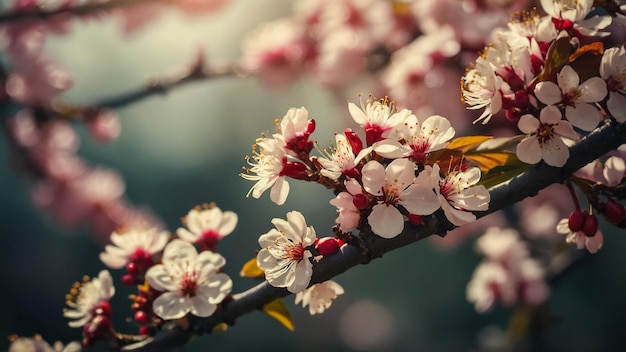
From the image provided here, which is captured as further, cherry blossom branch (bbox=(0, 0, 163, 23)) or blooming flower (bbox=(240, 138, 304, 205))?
cherry blossom branch (bbox=(0, 0, 163, 23))

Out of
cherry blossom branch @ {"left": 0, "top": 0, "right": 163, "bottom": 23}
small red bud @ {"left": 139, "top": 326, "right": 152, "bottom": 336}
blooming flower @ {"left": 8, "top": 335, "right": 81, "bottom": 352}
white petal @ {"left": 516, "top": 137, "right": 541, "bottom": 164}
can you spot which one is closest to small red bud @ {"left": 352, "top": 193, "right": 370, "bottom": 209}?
white petal @ {"left": 516, "top": 137, "right": 541, "bottom": 164}

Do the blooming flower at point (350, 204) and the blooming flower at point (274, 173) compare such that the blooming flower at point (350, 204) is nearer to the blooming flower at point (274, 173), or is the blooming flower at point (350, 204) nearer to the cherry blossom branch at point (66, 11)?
the blooming flower at point (274, 173)

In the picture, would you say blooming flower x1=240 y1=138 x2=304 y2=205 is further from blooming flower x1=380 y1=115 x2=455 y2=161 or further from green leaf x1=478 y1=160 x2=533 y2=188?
green leaf x1=478 y1=160 x2=533 y2=188

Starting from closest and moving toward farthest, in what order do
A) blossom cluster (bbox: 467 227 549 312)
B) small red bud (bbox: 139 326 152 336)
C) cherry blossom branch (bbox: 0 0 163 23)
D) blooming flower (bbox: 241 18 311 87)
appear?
small red bud (bbox: 139 326 152 336), cherry blossom branch (bbox: 0 0 163 23), blossom cluster (bbox: 467 227 549 312), blooming flower (bbox: 241 18 311 87)

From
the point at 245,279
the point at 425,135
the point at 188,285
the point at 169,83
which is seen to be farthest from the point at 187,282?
the point at 245,279

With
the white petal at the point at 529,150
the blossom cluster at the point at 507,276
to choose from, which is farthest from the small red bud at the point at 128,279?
the blossom cluster at the point at 507,276

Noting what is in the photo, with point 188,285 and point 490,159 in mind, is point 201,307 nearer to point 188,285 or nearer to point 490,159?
point 188,285

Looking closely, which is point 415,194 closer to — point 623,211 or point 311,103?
point 623,211
